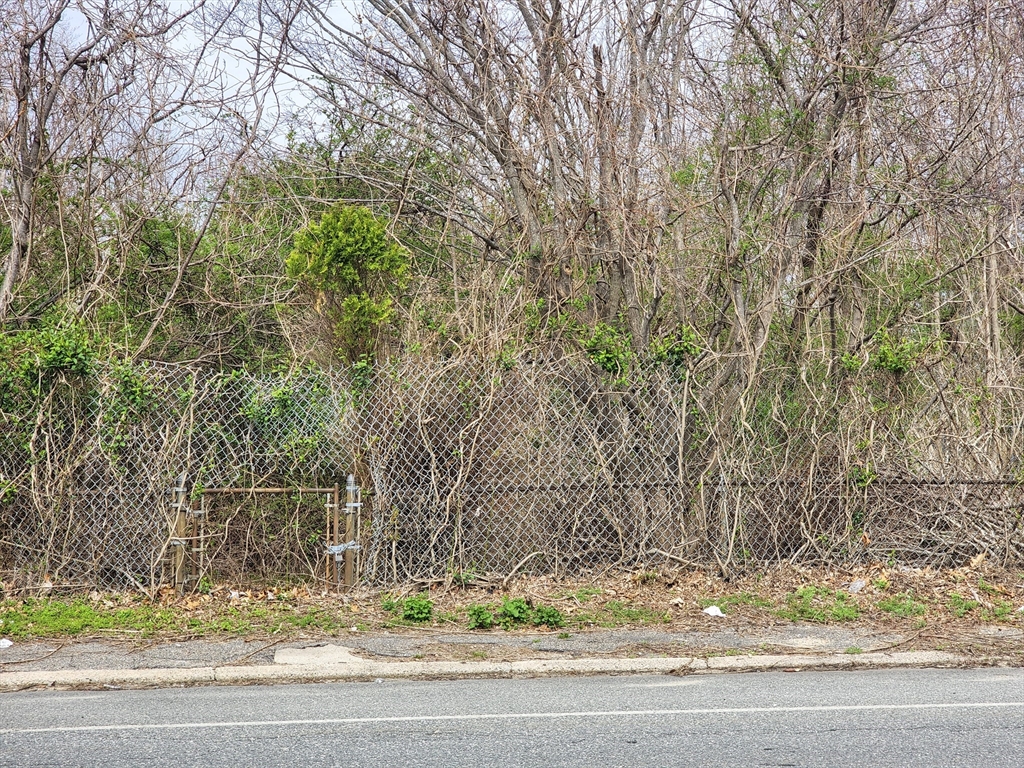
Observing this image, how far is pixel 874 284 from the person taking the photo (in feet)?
34.6

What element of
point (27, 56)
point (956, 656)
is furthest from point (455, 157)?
point (956, 656)

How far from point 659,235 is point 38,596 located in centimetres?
737

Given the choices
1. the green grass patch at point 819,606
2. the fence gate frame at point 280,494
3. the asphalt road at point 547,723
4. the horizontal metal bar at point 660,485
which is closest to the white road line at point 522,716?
the asphalt road at point 547,723

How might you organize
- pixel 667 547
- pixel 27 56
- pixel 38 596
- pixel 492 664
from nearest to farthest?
1. pixel 492 664
2. pixel 38 596
3. pixel 667 547
4. pixel 27 56

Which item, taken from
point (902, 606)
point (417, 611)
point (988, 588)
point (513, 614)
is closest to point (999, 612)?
point (988, 588)

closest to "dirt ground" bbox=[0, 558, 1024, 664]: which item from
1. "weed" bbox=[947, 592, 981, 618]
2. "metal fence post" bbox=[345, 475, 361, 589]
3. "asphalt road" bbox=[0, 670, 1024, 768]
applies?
"weed" bbox=[947, 592, 981, 618]

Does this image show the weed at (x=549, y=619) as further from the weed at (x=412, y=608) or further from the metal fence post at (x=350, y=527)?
the metal fence post at (x=350, y=527)

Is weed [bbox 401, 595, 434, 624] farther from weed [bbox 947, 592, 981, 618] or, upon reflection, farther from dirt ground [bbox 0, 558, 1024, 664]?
weed [bbox 947, 592, 981, 618]

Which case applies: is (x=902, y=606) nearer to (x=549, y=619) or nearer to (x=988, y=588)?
(x=988, y=588)

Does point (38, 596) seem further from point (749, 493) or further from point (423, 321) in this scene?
point (749, 493)

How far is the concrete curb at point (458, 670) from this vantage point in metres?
6.39

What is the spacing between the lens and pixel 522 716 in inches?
212

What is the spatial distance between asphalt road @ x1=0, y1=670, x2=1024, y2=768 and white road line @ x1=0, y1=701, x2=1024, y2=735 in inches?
0.5

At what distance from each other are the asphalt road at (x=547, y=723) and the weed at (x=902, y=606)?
1.54 m
